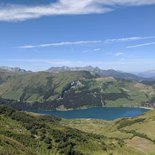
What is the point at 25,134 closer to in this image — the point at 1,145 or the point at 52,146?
the point at 52,146

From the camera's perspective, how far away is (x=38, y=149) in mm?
187500

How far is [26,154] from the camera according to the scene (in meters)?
137

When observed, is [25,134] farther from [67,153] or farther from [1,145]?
[1,145]

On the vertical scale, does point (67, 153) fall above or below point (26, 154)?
below

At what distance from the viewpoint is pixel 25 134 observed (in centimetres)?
19888

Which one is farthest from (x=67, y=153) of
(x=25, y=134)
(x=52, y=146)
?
(x=25, y=134)

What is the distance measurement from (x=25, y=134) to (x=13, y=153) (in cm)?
6977

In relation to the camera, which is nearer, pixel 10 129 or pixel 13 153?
pixel 13 153

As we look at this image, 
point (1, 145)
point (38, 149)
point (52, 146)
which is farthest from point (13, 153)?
point (52, 146)

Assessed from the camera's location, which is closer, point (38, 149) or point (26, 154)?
point (26, 154)

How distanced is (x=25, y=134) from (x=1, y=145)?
63.6m

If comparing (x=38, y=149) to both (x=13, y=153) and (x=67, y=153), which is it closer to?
(x=67, y=153)

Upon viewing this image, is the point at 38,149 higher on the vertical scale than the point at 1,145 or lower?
lower

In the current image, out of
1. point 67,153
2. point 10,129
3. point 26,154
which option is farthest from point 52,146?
point 26,154
